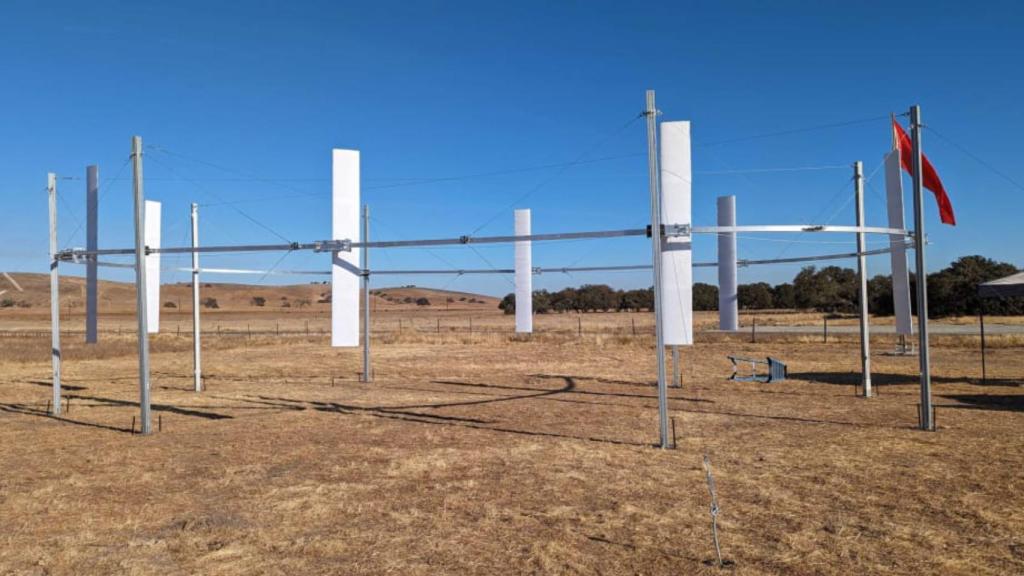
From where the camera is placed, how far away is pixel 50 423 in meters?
14.9

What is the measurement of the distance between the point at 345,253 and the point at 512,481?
687 centimetres

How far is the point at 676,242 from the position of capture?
12.5 m

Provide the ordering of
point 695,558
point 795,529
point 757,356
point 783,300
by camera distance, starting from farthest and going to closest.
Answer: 1. point 783,300
2. point 757,356
3. point 795,529
4. point 695,558

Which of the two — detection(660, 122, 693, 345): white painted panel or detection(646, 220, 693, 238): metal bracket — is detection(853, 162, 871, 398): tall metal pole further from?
detection(646, 220, 693, 238): metal bracket

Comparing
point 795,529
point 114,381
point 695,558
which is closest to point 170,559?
point 695,558

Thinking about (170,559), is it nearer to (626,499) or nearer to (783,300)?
(626,499)

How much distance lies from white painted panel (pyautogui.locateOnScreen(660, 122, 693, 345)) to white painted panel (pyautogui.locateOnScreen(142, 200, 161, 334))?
994 centimetres

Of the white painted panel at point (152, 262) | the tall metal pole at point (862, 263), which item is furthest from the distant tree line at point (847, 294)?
the white painted panel at point (152, 262)

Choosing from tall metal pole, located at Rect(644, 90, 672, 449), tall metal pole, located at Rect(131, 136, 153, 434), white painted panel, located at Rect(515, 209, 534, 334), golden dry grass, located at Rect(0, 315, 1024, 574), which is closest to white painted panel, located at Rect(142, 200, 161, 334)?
tall metal pole, located at Rect(131, 136, 153, 434)

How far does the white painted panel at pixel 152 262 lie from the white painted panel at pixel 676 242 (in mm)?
9944

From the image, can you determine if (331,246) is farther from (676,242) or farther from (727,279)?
(727,279)

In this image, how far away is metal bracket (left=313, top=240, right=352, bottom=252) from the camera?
1376 centimetres

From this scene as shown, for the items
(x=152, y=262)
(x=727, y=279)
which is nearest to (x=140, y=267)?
(x=152, y=262)

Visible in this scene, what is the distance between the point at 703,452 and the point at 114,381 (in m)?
20.0
